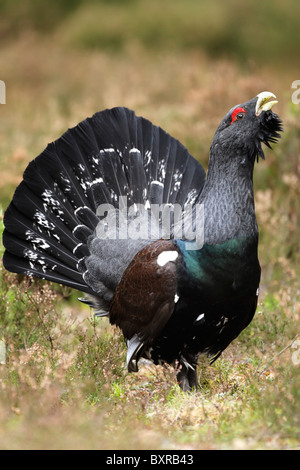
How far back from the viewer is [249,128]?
471cm

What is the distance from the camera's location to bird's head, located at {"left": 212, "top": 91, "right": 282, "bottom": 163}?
4711 millimetres

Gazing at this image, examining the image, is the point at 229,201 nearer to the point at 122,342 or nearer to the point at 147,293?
the point at 147,293

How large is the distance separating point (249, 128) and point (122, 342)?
2.04m

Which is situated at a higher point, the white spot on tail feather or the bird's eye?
the bird's eye

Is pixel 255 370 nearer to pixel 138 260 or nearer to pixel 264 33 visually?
pixel 138 260

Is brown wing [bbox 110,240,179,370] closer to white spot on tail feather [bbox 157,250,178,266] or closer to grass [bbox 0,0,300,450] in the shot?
white spot on tail feather [bbox 157,250,178,266]

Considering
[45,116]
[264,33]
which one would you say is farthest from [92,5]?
[45,116]

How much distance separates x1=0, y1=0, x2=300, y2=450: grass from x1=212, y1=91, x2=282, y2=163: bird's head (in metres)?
1.29

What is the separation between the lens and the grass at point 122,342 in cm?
399

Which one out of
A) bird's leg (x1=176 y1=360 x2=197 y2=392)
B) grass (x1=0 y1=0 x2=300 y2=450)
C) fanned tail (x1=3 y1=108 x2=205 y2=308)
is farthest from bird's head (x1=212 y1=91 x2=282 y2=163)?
bird's leg (x1=176 y1=360 x2=197 y2=392)

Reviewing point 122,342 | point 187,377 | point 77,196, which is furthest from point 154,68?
point 187,377

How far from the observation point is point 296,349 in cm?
489

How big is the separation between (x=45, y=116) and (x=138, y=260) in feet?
33.5

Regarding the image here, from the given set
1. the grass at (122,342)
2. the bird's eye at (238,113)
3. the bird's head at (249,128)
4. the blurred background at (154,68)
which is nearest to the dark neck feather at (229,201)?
the bird's head at (249,128)
